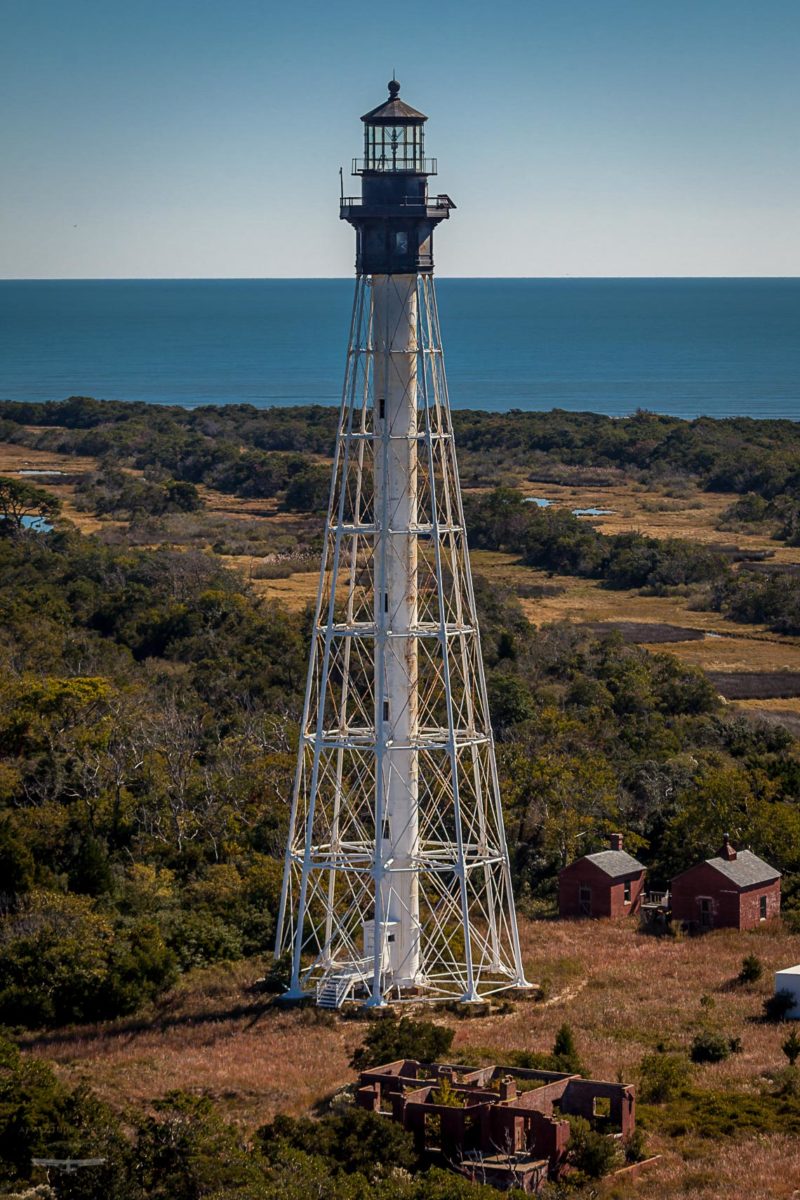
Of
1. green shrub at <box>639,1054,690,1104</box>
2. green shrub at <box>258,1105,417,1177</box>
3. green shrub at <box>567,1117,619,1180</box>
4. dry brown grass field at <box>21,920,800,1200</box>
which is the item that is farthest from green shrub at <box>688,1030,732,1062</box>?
green shrub at <box>258,1105,417,1177</box>

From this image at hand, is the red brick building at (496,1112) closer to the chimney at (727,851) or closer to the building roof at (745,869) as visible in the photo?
the building roof at (745,869)

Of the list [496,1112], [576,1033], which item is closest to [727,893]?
[576,1033]

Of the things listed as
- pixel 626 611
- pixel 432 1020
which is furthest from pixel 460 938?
pixel 626 611

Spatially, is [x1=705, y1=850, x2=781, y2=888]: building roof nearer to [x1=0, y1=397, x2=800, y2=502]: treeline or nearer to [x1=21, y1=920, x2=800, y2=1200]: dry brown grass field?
[x1=21, y1=920, x2=800, y2=1200]: dry brown grass field

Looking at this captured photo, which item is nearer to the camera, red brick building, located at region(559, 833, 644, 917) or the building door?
red brick building, located at region(559, 833, 644, 917)

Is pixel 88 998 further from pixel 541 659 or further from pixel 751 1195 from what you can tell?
pixel 541 659

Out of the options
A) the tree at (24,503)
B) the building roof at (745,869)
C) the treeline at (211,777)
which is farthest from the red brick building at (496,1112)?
the tree at (24,503)
